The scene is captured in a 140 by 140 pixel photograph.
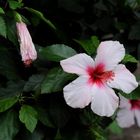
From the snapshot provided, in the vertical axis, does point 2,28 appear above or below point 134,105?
above

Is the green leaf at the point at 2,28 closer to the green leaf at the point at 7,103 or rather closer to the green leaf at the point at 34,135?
the green leaf at the point at 7,103

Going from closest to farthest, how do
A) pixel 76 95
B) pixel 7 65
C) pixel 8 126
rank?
pixel 76 95, pixel 8 126, pixel 7 65

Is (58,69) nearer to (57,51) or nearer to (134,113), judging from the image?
(57,51)

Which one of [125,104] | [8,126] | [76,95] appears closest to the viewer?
[76,95]

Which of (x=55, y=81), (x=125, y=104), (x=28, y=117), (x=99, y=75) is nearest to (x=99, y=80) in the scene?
(x=99, y=75)

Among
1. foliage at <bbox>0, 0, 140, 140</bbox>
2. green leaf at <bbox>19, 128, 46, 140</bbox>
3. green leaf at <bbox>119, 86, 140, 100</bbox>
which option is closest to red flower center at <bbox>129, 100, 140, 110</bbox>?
foliage at <bbox>0, 0, 140, 140</bbox>

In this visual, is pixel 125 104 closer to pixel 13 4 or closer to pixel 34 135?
pixel 34 135

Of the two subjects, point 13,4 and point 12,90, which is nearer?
point 13,4
